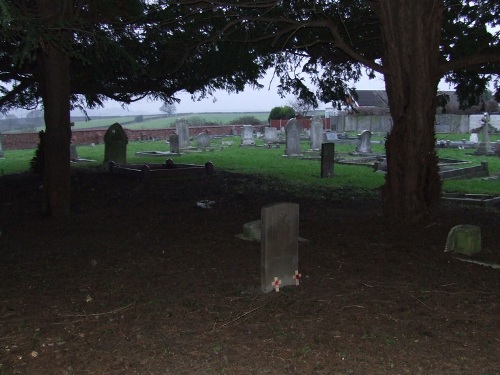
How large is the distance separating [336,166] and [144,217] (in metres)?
12.1

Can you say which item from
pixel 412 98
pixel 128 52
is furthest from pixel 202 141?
pixel 412 98

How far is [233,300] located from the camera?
15.2 feet

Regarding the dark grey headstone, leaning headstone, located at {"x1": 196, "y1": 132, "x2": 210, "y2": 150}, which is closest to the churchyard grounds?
the dark grey headstone

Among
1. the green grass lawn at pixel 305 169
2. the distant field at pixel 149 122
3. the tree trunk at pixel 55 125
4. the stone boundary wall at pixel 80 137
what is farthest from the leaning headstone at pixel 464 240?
the distant field at pixel 149 122

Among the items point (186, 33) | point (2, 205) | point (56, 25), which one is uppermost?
point (186, 33)

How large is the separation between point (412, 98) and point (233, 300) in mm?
4106

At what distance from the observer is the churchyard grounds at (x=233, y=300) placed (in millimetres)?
3533

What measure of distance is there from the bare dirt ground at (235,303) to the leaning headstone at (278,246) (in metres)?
0.15

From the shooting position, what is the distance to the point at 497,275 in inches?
212

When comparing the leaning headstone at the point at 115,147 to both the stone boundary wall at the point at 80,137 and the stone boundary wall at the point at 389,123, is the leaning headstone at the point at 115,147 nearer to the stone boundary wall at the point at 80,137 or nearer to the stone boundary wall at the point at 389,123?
the stone boundary wall at the point at 80,137

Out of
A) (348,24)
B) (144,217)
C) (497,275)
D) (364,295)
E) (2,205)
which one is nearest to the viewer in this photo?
(364,295)

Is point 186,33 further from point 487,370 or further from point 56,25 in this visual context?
point 487,370

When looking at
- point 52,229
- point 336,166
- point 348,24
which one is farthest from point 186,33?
point 336,166

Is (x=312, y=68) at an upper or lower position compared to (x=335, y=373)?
upper
